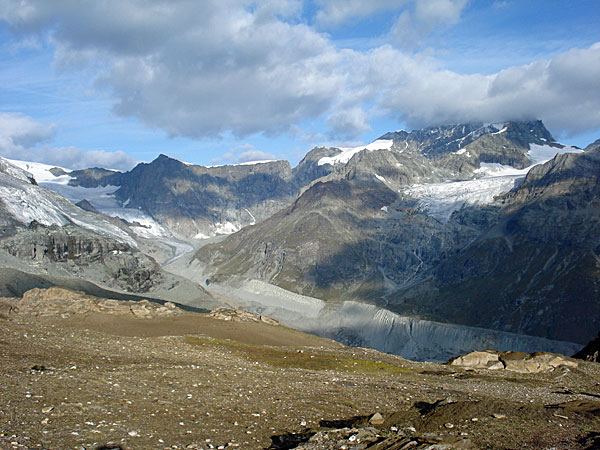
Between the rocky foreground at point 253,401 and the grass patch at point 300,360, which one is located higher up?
the rocky foreground at point 253,401

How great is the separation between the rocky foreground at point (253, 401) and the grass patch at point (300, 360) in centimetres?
38

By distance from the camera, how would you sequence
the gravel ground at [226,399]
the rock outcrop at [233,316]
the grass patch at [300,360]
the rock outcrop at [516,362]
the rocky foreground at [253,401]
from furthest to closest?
the rock outcrop at [233,316] < the rock outcrop at [516,362] < the grass patch at [300,360] < the gravel ground at [226,399] < the rocky foreground at [253,401]

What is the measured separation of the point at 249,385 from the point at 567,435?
63.6ft

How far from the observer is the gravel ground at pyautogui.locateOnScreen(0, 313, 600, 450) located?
72.5 feet

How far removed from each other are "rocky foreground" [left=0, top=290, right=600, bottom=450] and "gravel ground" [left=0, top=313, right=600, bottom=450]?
0.09 metres

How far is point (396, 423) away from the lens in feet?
85.4

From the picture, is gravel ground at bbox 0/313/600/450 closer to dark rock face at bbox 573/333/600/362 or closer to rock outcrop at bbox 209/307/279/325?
dark rock face at bbox 573/333/600/362

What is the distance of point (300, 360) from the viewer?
5734cm

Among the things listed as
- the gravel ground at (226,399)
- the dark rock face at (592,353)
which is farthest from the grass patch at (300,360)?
the dark rock face at (592,353)

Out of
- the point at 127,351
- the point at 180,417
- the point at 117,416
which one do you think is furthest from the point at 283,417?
the point at 127,351

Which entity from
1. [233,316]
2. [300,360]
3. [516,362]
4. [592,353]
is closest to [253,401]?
[300,360]

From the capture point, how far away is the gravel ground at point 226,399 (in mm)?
22109

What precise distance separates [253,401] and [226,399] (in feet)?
5.14

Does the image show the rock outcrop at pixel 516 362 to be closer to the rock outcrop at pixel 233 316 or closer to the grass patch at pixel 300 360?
the grass patch at pixel 300 360
